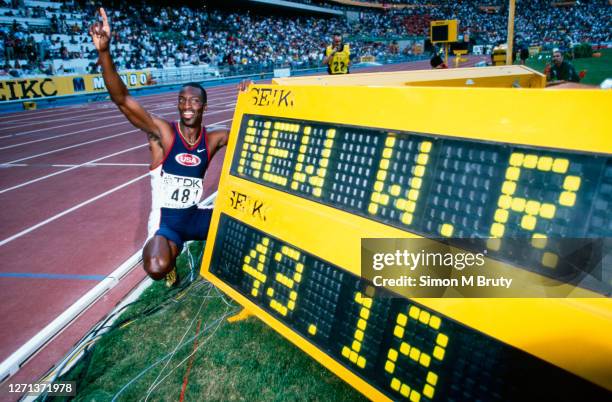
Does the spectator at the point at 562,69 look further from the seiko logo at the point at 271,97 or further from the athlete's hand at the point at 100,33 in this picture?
the athlete's hand at the point at 100,33

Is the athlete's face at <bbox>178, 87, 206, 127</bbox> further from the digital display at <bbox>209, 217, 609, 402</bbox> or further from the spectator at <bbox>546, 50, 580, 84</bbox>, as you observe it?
the spectator at <bbox>546, 50, 580, 84</bbox>

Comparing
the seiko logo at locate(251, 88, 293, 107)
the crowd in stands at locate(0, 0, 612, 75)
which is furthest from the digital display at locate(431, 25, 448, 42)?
the seiko logo at locate(251, 88, 293, 107)

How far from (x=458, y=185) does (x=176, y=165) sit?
8.25 ft

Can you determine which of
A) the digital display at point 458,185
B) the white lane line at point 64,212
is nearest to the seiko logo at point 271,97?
the digital display at point 458,185

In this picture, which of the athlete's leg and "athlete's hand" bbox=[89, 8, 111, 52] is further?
the athlete's leg

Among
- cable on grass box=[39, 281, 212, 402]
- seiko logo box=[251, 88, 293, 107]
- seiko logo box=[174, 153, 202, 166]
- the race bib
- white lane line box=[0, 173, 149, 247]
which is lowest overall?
white lane line box=[0, 173, 149, 247]

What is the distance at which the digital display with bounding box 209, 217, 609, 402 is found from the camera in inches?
42.4

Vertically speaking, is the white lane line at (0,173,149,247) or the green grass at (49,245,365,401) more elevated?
the green grass at (49,245,365,401)

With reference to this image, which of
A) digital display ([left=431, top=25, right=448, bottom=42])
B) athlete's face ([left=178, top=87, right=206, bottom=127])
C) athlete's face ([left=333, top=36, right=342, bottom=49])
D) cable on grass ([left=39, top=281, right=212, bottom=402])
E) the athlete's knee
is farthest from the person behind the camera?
digital display ([left=431, top=25, right=448, bottom=42])

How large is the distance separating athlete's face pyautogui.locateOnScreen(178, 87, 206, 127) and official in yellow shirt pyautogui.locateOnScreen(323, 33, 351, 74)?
7.26 metres

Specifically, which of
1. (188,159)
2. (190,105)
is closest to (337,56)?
(190,105)

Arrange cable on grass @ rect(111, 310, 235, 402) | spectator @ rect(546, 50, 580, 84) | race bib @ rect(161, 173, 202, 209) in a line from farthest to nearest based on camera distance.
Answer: spectator @ rect(546, 50, 580, 84), race bib @ rect(161, 173, 202, 209), cable on grass @ rect(111, 310, 235, 402)

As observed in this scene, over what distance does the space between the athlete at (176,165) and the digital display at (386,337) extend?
1.28 metres

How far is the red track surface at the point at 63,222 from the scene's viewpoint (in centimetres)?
301
